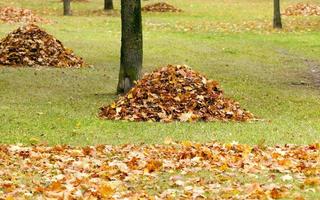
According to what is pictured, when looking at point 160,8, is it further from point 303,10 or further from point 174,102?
point 174,102

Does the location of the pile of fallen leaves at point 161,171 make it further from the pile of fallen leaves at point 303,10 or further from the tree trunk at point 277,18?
the pile of fallen leaves at point 303,10

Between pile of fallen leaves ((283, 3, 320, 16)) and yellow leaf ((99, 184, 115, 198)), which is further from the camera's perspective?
pile of fallen leaves ((283, 3, 320, 16))

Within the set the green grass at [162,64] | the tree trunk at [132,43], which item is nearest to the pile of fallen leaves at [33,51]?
the green grass at [162,64]

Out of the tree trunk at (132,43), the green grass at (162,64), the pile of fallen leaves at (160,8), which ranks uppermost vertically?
the tree trunk at (132,43)

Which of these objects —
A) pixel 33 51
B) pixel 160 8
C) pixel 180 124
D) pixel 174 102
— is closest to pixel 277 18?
pixel 160 8

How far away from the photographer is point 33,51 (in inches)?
987

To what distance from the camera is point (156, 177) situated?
1091 centimetres

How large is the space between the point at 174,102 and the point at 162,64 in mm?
9881

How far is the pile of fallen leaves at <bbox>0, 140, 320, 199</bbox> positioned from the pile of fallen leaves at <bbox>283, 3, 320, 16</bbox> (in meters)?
34.9

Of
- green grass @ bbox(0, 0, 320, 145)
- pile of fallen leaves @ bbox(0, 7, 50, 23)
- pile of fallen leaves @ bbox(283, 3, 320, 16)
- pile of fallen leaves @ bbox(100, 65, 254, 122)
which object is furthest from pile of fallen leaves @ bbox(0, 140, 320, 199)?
pile of fallen leaves @ bbox(283, 3, 320, 16)

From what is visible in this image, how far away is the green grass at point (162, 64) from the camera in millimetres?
15234

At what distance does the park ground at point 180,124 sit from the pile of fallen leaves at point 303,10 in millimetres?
4753

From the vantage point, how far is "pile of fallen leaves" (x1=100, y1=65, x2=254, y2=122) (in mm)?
16953

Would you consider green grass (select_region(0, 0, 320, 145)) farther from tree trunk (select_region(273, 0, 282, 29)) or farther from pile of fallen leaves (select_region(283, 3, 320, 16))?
pile of fallen leaves (select_region(283, 3, 320, 16))
